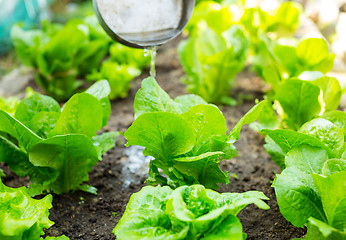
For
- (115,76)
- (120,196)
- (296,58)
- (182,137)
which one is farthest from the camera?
(115,76)

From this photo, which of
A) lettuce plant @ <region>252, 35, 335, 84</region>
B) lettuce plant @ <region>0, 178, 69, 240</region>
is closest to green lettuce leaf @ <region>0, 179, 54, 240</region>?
lettuce plant @ <region>0, 178, 69, 240</region>

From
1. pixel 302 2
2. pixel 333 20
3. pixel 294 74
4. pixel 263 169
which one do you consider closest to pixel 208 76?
pixel 294 74

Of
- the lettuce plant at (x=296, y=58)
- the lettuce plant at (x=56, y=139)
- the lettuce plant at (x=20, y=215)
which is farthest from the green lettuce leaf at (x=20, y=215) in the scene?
the lettuce plant at (x=296, y=58)

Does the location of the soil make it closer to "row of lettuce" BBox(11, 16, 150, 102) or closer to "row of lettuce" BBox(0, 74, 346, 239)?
"row of lettuce" BBox(0, 74, 346, 239)

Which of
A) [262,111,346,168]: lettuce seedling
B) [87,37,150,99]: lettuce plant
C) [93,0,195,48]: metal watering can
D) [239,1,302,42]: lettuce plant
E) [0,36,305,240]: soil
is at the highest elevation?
[93,0,195,48]: metal watering can

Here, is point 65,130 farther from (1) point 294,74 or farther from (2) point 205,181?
(1) point 294,74

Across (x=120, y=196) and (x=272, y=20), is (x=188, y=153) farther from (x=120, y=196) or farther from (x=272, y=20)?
(x=272, y=20)

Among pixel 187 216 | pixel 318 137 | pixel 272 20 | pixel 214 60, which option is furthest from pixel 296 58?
pixel 187 216
